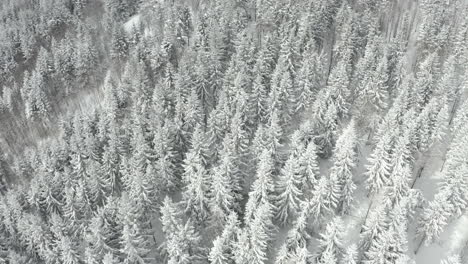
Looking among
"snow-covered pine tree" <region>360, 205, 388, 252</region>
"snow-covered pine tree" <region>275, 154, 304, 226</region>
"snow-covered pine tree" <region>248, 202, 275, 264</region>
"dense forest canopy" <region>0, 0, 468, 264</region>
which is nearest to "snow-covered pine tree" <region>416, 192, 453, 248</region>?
"dense forest canopy" <region>0, 0, 468, 264</region>

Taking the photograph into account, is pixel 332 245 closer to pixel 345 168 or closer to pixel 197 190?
pixel 345 168

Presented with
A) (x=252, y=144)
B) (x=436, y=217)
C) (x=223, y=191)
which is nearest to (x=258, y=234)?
(x=223, y=191)

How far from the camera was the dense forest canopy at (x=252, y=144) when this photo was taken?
135ft

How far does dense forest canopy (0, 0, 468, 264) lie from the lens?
41.1 meters

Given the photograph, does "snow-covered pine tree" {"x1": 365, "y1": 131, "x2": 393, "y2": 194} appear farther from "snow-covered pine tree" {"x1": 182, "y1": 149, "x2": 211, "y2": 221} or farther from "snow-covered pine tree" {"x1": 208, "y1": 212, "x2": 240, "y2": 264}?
"snow-covered pine tree" {"x1": 182, "y1": 149, "x2": 211, "y2": 221}

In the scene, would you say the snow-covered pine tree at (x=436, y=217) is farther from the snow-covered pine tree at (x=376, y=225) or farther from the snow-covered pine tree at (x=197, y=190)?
the snow-covered pine tree at (x=197, y=190)

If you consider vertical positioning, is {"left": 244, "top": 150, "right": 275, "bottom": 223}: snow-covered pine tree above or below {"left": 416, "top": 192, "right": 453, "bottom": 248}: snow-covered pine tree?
above

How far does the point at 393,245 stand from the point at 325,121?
20.4 meters

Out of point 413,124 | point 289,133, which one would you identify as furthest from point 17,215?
point 413,124

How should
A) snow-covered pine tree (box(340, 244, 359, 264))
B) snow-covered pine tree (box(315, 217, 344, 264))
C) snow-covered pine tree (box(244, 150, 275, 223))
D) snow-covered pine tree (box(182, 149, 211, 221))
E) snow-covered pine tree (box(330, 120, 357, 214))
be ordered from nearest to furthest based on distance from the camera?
1. snow-covered pine tree (box(340, 244, 359, 264))
2. snow-covered pine tree (box(315, 217, 344, 264))
3. snow-covered pine tree (box(244, 150, 275, 223))
4. snow-covered pine tree (box(182, 149, 211, 221))
5. snow-covered pine tree (box(330, 120, 357, 214))

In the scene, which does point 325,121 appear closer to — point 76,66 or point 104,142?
point 104,142

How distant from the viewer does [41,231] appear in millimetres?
43219

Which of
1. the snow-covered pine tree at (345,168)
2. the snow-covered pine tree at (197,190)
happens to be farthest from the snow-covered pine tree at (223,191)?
the snow-covered pine tree at (345,168)

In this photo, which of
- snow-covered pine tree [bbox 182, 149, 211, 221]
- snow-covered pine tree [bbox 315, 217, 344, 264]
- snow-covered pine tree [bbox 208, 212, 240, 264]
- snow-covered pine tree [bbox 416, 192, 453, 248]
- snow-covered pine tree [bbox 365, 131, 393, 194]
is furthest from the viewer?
snow-covered pine tree [bbox 365, 131, 393, 194]
